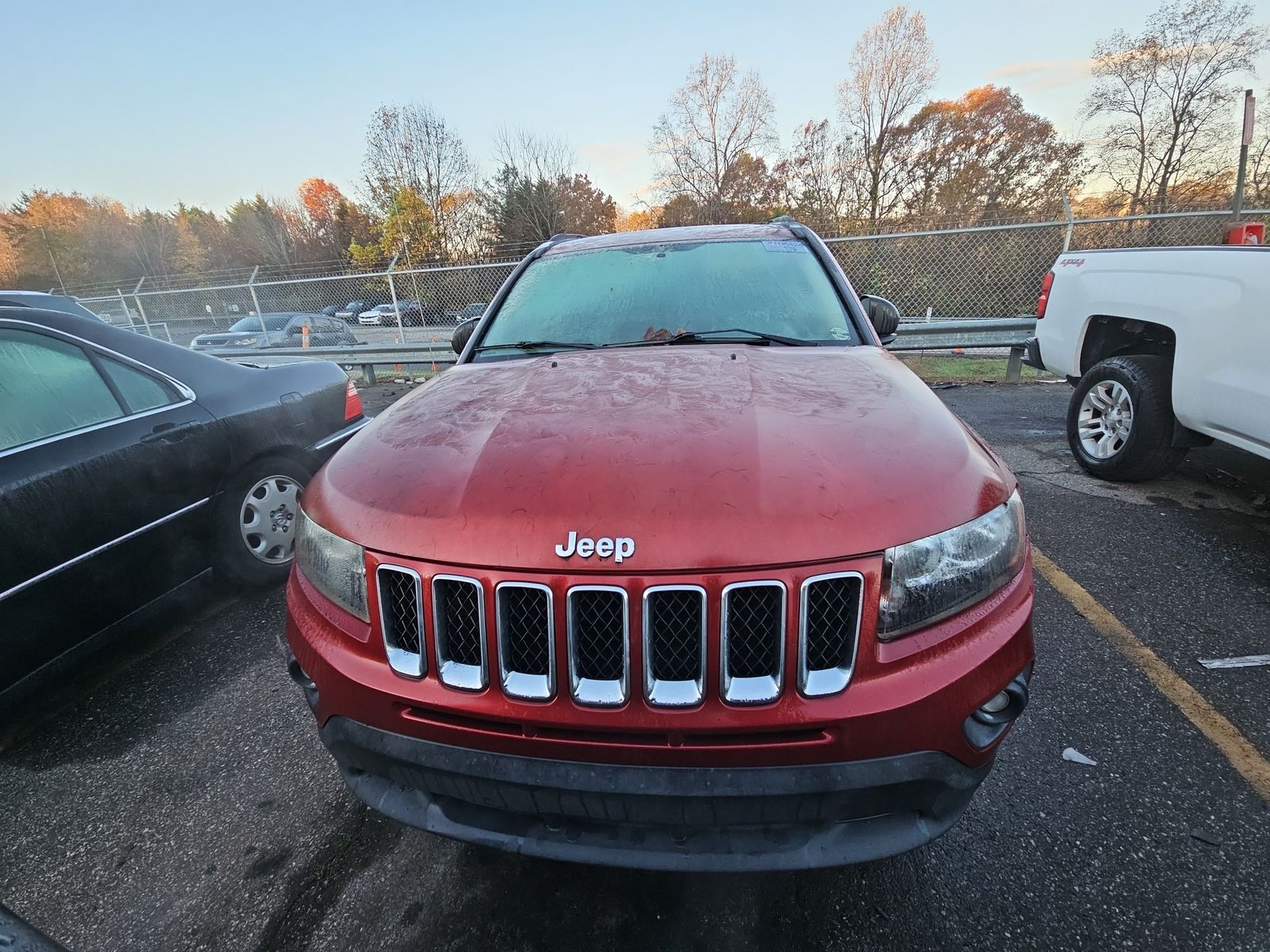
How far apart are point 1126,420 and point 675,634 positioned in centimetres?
435

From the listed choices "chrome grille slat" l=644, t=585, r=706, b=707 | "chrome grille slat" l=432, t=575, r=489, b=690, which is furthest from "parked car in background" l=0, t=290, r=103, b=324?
"chrome grille slat" l=644, t=585, r=706, b=707

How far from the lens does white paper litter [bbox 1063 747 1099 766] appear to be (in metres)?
1.92

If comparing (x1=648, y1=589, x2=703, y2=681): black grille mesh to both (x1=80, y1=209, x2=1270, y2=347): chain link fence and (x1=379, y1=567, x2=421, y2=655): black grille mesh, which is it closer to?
(x1=379, y1=567, x2=421, y2=655): black grille mesh

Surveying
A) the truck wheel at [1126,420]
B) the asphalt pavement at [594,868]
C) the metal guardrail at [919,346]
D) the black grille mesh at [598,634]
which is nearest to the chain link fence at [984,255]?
the metal guardrail at [919,346]

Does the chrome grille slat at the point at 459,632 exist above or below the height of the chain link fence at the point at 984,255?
below

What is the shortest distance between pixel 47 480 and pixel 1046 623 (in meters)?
4.29

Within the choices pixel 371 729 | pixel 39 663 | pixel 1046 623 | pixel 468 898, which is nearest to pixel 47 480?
pixel 39 663

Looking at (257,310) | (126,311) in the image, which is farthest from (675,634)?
(126,311)

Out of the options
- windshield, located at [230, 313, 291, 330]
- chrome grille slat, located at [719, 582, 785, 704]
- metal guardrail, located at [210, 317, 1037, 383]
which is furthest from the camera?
windshield, located at [230, 313, 291, 330]

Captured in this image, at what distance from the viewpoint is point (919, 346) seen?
806cm

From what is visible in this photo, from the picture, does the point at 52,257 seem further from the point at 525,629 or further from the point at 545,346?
the point at 525,629

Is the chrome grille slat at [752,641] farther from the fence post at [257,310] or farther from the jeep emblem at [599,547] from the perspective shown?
the fence post at [257,310]

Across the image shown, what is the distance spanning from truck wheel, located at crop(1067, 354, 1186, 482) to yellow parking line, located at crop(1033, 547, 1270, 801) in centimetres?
152

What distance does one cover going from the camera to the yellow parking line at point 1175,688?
6.11 ft
